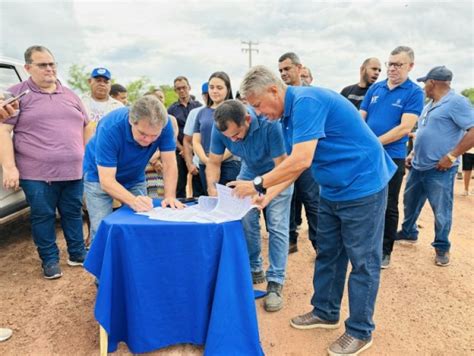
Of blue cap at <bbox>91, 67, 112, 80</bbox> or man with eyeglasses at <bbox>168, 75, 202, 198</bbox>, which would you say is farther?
man with eyeglasses at <bbox>168, 75, 202, 198</bbox>

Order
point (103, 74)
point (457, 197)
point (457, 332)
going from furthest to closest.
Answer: point (457, 197) → point (103, 74) → point (457, 332)

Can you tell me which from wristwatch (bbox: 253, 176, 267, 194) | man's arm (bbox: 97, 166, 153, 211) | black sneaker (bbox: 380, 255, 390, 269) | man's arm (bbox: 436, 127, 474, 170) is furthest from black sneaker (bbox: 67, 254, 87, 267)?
man's arm (bbox: 436, 127, 474, 170)

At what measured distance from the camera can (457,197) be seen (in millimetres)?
6965

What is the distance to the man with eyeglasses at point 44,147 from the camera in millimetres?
3041

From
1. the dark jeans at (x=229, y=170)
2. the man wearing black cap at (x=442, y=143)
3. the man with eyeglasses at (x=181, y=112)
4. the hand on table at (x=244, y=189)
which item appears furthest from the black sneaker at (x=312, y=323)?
the man with eyeglasses at (x=181, y=112)

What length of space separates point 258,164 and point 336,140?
85 centimetres

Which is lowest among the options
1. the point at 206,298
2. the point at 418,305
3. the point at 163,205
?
the point at 418,305

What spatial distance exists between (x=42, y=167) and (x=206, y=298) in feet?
6.47

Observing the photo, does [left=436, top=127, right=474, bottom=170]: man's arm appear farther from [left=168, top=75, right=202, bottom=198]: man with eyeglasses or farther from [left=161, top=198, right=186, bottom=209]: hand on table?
[left=168, top=75, right=202, bottom=198]: man with eyeglasses

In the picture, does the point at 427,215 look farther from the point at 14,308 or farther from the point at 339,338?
the point at 14,308

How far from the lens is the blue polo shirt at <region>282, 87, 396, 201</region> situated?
186 centimetres

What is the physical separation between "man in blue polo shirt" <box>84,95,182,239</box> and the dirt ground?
0.79 metres

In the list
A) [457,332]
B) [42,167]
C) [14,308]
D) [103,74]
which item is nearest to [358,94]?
[457,332]

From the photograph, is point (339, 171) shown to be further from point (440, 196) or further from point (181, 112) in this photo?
point (181, 112)
